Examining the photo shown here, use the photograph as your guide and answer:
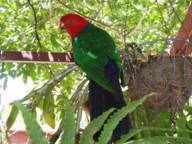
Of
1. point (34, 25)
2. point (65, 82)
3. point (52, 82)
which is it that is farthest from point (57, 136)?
point (34, 25)

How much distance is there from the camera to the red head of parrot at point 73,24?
2.08m

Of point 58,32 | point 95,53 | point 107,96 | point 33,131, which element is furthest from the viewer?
point 58,32

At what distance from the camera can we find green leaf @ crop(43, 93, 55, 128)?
212 centimetres

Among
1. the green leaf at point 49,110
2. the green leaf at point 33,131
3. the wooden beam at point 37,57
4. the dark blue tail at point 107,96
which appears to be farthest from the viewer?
the green leaf at point 49,110

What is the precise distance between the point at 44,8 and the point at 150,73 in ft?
3.84

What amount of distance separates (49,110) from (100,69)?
0.51 meters

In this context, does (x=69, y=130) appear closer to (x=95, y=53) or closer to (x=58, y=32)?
(x=95, y=53)

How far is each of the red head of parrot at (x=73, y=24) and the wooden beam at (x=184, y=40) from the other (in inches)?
16.9

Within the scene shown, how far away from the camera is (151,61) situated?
1926 millimetres

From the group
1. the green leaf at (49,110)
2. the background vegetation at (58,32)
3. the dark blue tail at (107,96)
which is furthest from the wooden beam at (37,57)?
the dark blue tail at (107,96)

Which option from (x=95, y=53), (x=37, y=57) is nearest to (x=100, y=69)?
(x=95, y=53)

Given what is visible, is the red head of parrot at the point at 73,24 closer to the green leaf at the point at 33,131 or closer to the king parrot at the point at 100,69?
the king parrot at the point at 100,69

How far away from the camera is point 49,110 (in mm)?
2146

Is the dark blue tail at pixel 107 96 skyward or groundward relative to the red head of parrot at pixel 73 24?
groundward
